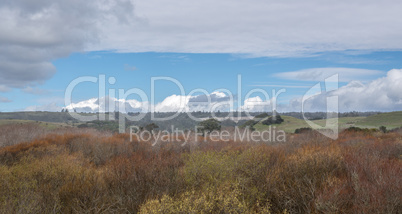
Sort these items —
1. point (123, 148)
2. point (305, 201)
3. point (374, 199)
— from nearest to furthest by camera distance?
point (374, 199)
point (305, 201)
point (123, 148)

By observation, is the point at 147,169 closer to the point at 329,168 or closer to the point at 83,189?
the point at 83,189

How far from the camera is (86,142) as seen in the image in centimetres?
2092

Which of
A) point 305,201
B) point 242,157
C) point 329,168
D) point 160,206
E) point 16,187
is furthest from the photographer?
point 242,157

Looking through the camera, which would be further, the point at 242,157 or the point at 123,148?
the point at 123,148

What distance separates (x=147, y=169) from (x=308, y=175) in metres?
5.17

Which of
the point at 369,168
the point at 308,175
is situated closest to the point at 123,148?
the point at 308,175

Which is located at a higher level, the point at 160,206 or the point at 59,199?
the point at 160,206

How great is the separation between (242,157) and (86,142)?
13.7 meters

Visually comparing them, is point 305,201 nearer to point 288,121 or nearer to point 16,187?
point 16,187

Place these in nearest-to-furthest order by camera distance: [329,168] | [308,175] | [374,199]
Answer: [374,199]
[308,175]
[329,168]

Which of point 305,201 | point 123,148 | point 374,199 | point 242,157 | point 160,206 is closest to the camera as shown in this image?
point 160,206

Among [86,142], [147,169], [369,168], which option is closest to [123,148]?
[86,142]

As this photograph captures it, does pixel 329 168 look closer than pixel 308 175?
No

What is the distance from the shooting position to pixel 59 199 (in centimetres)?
798
